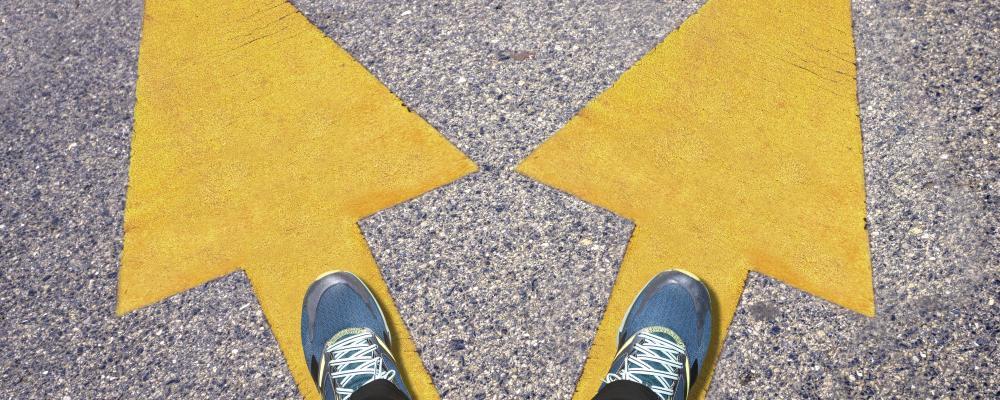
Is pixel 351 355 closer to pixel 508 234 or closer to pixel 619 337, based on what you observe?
pixel 508 234

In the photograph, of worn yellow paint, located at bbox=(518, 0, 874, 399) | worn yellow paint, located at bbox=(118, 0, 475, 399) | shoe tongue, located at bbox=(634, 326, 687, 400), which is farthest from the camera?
worn yellow paint, located at bbox=(118, 0, 475, 399)

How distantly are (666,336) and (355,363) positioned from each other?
0.96m

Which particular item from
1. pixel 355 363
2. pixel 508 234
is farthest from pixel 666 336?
→ pixel 355 363

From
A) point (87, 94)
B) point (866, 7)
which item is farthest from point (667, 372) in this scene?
point (87, 94)

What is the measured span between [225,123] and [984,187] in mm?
2625

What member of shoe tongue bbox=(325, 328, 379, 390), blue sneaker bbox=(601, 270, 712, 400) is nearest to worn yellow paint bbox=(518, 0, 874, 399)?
blue sneaker bbox=(601, 270, 712, 400)

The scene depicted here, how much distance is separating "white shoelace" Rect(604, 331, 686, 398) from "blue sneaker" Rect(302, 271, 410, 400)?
0.66 metres

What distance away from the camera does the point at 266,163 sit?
2725 mm

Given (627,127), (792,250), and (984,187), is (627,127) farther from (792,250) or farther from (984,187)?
(984,187)

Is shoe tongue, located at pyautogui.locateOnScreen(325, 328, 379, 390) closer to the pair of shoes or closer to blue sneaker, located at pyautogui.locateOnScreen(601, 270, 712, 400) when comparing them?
the pair of shoes

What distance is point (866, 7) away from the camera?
2967 millimetres

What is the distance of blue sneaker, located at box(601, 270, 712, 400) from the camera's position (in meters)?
2.24

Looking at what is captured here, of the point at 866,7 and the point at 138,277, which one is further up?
the point at 866,7

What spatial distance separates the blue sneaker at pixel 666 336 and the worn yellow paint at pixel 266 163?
1.98 ft
